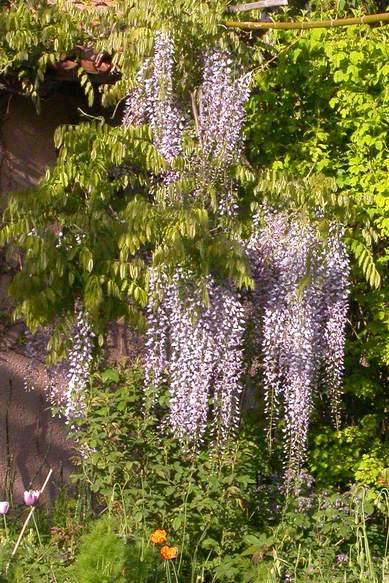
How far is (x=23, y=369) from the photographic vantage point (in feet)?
21.6

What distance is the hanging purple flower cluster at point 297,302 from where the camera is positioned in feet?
17.9

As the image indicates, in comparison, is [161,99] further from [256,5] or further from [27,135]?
[27,135]

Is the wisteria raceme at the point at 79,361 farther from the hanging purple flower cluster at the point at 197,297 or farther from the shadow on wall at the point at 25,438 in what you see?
the shadow on wall at the point at 25,438

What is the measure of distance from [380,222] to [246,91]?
4.06ft

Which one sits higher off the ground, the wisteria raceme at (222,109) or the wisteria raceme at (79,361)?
the wisteria raceme at (222,109)

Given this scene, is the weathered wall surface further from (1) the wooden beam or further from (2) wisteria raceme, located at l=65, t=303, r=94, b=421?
(1) the wooden beam

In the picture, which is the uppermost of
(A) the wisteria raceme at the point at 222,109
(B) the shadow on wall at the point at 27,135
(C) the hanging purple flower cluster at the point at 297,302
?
(B) the shadow on wall at the point at 27,135

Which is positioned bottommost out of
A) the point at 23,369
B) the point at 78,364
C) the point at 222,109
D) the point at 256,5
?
the point at 78,364

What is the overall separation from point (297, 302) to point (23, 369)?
190 centimetres

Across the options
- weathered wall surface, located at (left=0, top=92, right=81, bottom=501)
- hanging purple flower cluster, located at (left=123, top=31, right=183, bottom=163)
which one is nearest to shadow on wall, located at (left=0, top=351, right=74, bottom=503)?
weathered wall surface, located at (left=0, top=92, right=81, bottom=501)

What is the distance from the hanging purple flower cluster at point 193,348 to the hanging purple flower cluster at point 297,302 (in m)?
0.24

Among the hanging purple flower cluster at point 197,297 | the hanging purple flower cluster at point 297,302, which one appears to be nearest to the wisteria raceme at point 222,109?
the hanging purple flower cluster at point 197,297

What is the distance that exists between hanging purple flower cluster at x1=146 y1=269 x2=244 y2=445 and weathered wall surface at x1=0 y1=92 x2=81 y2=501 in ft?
4.51

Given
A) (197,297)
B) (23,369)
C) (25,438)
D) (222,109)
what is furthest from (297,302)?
(25,438)
